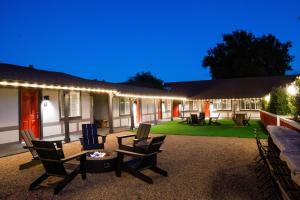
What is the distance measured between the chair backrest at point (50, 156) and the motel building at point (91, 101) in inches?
183

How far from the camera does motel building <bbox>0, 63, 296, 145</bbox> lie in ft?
37.5

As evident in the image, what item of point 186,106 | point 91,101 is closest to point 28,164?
point 91,101

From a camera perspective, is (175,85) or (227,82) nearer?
(227,82)

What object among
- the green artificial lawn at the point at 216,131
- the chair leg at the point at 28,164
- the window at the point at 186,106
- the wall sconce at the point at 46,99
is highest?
the wall sconce at the point at 46,99

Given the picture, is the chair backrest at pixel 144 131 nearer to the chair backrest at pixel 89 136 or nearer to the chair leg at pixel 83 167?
the chair backrest at pixel 89 136

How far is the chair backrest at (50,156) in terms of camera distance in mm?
5340

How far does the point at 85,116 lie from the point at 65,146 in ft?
16.9

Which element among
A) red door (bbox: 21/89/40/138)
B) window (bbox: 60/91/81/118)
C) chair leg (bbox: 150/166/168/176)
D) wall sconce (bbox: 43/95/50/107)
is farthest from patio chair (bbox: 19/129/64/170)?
window (bbox: 60/91/81/118)

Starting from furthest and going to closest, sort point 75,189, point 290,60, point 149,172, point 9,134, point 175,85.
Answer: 1. point 290,60
2. point 175,85
3. point 9,134
4. point 149,172
5. point 75,189

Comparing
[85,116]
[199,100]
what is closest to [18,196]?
[85,116]

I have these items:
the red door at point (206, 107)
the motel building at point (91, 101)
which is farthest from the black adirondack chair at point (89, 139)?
the red door at point (206, 107)

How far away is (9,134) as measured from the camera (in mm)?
11414

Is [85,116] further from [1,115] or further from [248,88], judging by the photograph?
[248,88]

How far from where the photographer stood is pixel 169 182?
19.4 ft
